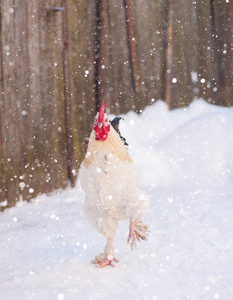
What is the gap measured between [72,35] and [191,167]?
261cm

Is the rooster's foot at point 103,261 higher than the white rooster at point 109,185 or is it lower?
lower

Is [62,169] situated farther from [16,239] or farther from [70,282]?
[70,282]

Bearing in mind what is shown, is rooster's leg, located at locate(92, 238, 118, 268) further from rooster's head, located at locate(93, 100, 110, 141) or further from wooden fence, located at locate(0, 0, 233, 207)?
wooden fence, located at locate(0, 0, 233, 207)

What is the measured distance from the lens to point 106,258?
477 cm

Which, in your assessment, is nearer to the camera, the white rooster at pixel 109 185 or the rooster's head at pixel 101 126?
the rooster's head at pixel 101 126

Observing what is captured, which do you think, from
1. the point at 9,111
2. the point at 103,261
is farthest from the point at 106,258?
the point at 9,111

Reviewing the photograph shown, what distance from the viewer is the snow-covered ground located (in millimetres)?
4105

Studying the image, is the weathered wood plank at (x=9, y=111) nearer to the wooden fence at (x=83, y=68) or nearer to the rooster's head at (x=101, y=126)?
the wooden fence at (x=83, y=68)

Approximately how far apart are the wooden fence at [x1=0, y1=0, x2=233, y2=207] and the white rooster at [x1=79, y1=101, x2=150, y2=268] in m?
2.09

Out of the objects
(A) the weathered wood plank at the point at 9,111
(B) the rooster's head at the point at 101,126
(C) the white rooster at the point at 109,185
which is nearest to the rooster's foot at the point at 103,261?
(C) the white rooster at the point at 109,185

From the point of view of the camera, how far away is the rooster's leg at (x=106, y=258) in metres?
4.74

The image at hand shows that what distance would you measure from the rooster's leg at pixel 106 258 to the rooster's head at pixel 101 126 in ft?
3.31

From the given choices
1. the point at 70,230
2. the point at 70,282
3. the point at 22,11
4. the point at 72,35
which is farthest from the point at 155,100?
the point at 70,282

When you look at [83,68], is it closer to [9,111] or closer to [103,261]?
[9,111]
